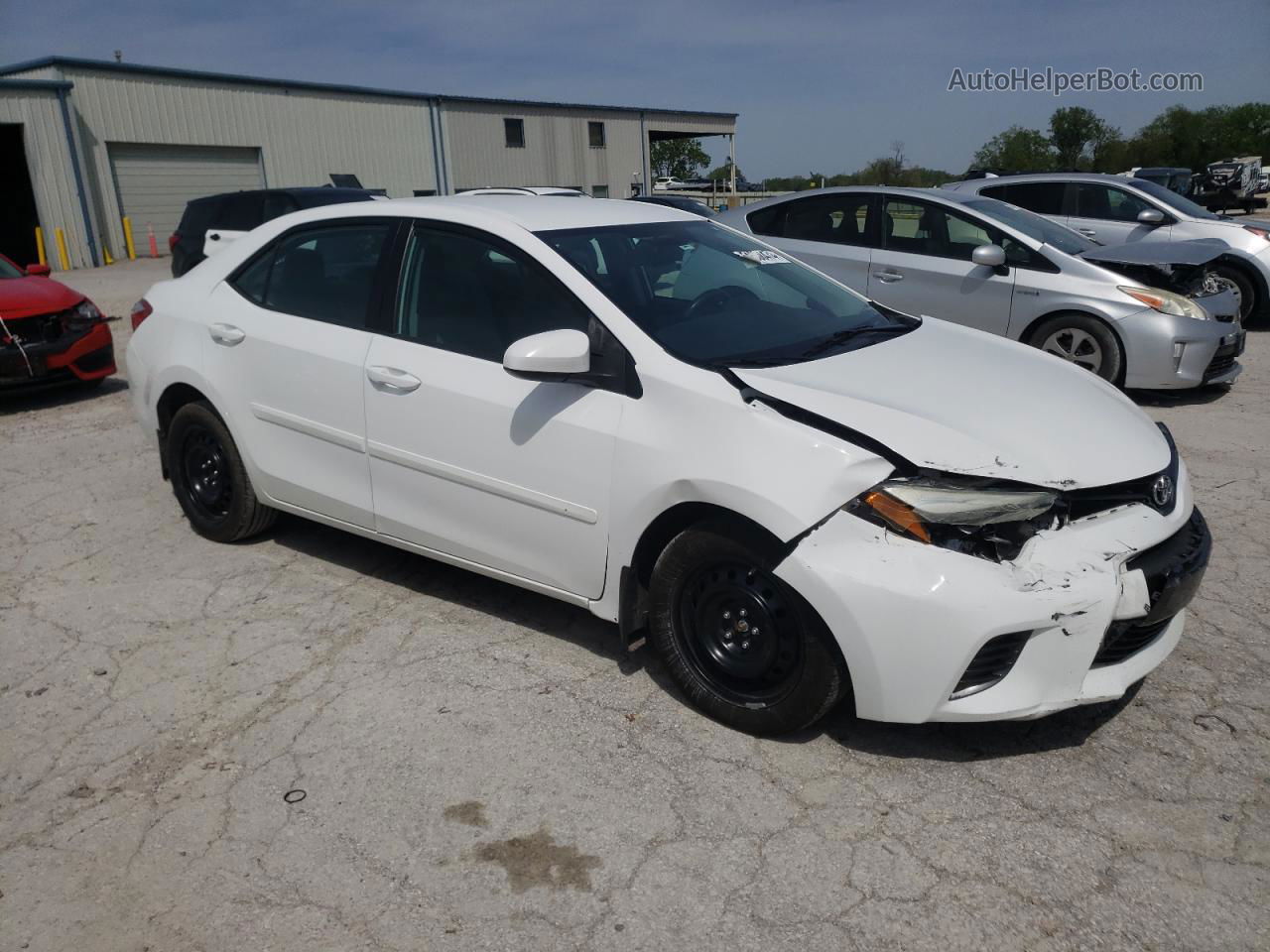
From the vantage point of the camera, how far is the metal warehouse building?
23.2 metres

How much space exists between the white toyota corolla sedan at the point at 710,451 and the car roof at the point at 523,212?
22mm

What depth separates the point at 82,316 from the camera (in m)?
8.04

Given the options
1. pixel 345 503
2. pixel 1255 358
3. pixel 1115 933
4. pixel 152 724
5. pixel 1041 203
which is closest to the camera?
pixel 1115 933

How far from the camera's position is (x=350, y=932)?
2.40 meters

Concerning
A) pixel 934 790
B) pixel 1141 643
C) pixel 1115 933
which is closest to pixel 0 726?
pixel 934 790

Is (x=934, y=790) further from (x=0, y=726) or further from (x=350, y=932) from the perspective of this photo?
(x=0, y=726)

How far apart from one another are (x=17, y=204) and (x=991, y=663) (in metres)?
28.4

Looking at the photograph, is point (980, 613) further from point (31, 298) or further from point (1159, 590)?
point (31, 298)

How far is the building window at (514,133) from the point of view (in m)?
36.2

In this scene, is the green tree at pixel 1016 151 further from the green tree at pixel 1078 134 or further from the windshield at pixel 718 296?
the windshield at pixel 718 296

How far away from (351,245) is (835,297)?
6.75 ft

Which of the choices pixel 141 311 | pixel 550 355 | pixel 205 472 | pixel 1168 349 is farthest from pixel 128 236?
pixel 550 355

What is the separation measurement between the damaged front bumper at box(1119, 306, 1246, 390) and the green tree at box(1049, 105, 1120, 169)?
176 feet

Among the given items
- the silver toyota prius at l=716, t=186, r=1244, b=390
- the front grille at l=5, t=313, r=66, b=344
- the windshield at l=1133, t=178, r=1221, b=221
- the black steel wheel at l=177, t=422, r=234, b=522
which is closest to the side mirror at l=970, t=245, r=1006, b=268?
the silver toyota prius at l=716, t=186, r=1244, b=390
